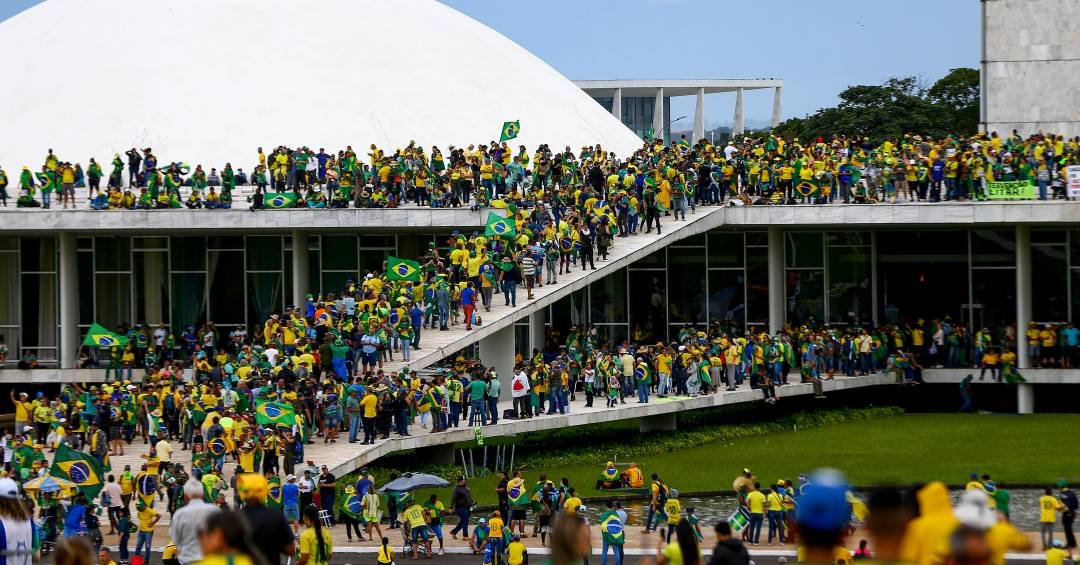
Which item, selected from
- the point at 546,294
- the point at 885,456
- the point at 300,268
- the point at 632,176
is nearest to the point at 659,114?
the point at 300,268

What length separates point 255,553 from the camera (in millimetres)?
7867

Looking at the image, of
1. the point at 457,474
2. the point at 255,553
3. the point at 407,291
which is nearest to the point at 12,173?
the point at 407,291

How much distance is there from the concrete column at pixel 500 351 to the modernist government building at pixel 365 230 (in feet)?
0.35

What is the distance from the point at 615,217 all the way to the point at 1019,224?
9.80m

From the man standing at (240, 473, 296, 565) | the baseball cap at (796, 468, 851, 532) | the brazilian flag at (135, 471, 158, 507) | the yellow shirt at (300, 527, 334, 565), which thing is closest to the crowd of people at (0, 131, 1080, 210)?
the brazilian flag at (135, 471, 158, 507)

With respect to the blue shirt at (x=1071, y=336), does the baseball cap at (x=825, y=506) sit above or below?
above

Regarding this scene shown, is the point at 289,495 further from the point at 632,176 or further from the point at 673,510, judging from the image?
the point at 632,176

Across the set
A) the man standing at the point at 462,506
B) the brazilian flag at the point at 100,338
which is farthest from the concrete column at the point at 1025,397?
the brazilian flag at the point at 100,338

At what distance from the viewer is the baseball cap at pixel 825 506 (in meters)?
6.31

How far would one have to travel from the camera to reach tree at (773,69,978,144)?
69.8m

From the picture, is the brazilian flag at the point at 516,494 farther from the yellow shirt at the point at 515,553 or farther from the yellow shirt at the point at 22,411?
the yellow shirt at the point at 22,411

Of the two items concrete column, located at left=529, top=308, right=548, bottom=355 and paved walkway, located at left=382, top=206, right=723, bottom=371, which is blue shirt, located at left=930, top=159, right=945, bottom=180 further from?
concrete column, located at left=529, top=308, right=548, bottom=355

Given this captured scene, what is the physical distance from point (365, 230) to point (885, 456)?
580 inches

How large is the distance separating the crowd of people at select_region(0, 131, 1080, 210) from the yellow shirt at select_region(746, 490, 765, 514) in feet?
43.6
